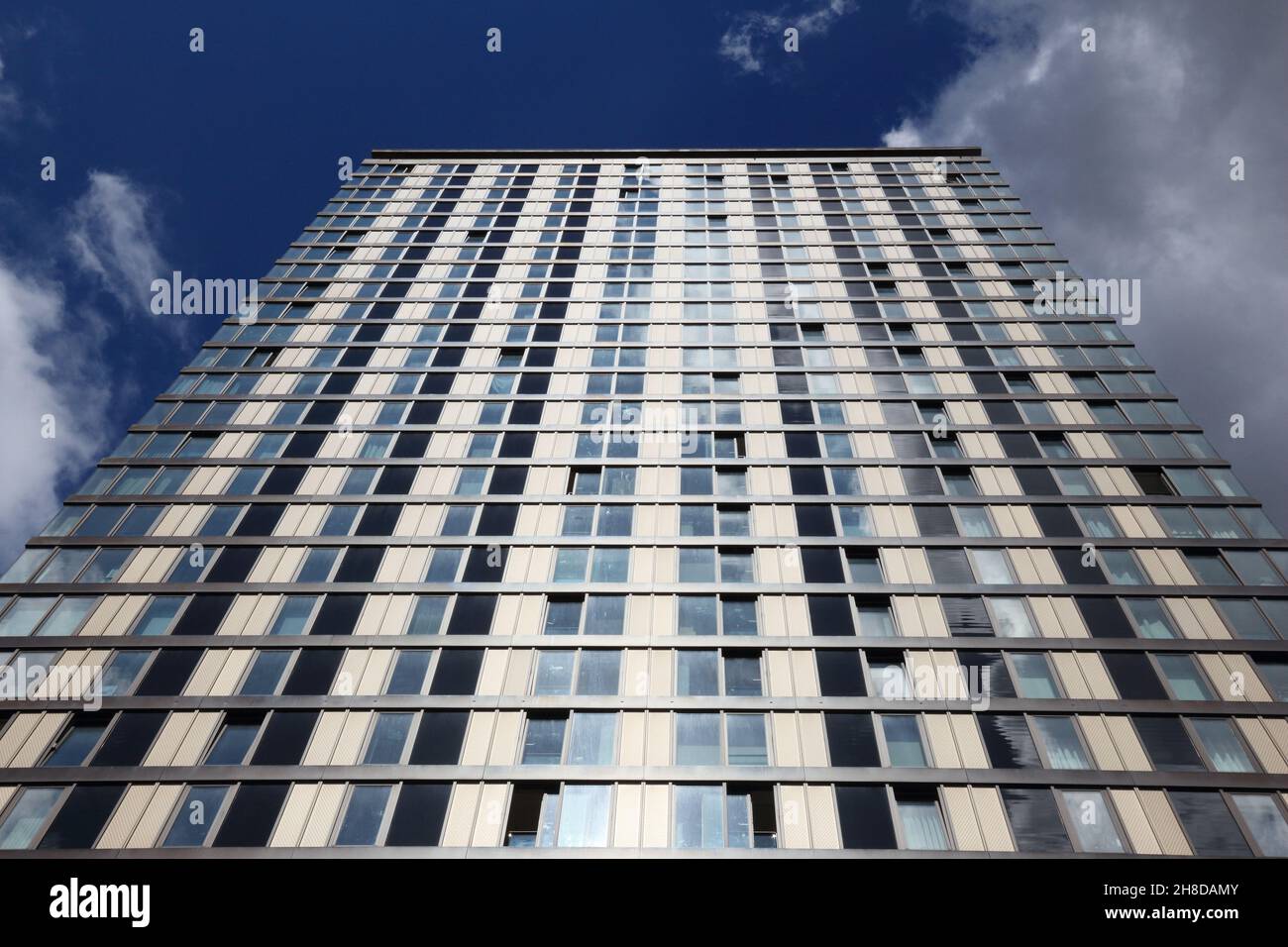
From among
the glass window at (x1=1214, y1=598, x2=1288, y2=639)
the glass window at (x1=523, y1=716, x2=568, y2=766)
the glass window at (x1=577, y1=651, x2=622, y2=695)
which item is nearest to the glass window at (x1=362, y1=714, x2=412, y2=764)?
the glass window at (x1=523, y1=716, x2=568, y2=766)

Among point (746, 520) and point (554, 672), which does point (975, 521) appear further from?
point (554, 672)

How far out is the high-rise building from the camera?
2069 cm

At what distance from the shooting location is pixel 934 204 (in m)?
49.0

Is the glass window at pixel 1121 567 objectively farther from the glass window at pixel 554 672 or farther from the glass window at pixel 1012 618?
the glass window at pixel 554 672

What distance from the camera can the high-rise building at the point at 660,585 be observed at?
20.7 meters

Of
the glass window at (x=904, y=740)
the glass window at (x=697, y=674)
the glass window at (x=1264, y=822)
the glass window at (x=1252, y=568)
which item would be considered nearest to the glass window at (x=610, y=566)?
the glass window at (x=697, y=674)

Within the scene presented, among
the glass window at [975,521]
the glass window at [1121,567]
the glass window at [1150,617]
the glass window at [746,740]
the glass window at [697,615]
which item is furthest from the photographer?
the glass window at [975,521]

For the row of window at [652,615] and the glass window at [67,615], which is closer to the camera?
the row of window at [652,615]

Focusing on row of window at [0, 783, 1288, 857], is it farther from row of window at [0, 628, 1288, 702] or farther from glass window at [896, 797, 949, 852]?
row of window at [0, 628, 1288, 702]

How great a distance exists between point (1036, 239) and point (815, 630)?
3101cm

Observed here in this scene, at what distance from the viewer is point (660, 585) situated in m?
26.8

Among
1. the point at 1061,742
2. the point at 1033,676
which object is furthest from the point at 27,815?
the point at 1033,676
